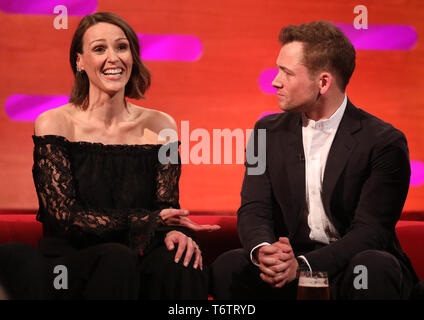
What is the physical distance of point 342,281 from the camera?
2232 mm

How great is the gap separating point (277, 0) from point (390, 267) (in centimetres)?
168

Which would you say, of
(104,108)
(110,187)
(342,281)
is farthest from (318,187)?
(104,108)

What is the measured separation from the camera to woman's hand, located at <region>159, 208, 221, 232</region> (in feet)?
7.60

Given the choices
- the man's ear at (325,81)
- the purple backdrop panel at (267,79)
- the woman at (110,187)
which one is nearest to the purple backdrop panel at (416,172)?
the purple backdrop panel at (267,79)

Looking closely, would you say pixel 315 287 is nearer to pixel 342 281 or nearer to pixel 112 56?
pixel 342 281

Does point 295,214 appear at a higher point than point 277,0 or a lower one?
lower

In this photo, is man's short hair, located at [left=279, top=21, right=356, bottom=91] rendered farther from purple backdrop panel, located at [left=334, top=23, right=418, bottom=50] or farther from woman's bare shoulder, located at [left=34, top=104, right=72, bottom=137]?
woman's bare shoulder, located at [left=34, top=104, right=72, bottom=137]

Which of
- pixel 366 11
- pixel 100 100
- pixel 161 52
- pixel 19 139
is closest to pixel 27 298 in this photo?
pixel 100 100

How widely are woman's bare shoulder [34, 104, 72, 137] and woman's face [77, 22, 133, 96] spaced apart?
188mm

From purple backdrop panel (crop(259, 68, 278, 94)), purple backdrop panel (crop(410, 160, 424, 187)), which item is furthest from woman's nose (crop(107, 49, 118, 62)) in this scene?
purple backdrop panel (crop(410, 160, 424, 187))

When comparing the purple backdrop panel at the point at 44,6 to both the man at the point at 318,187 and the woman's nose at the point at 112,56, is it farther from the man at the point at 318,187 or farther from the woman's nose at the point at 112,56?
the man at the point at 318,187

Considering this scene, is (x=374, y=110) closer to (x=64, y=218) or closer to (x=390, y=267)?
(x=390, y=267)

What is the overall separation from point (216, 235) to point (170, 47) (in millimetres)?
995

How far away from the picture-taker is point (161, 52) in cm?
322
